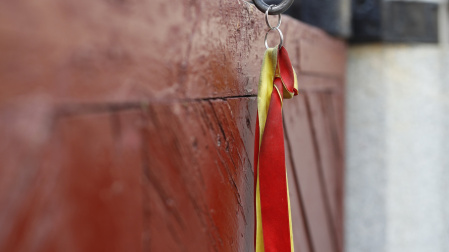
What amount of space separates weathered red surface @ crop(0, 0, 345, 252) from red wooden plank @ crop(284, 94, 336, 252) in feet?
0.98

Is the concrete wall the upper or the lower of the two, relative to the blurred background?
lower

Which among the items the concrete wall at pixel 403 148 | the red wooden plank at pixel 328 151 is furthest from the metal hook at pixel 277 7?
the concrete wall at pixel 403 148

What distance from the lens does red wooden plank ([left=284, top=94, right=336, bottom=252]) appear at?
3.81 ft

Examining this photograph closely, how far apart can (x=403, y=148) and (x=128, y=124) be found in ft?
4.84

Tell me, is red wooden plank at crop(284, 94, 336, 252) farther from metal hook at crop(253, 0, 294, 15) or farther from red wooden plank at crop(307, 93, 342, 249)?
metal hook at crop(253, 0, 294, 15)

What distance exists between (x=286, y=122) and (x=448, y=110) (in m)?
0.92

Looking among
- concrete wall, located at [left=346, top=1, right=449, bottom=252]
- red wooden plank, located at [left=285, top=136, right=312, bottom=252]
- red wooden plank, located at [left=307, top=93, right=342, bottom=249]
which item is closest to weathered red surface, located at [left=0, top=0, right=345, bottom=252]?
red wooden plank, located at [left=285, top=136, right=312, bottom=252]

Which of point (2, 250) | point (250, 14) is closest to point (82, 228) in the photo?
point (2, 250)

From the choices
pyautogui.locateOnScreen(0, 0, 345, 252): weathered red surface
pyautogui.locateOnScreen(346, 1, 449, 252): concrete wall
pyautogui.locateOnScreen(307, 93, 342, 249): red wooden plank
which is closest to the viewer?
pyautogui.locateOnScreen(0, 0, 345, 252): weathered red surface

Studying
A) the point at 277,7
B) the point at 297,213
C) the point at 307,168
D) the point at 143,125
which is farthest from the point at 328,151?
the point at 143,125

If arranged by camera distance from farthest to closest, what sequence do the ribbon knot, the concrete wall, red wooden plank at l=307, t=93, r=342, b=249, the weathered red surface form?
the concrete wall
red wooden plank at l=307, t=93, r=342, b=249
the ribbon knot
the weathered red surface

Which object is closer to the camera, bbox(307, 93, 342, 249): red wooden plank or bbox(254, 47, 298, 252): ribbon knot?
bbox(254, 47, 298, 252): ribbon knot

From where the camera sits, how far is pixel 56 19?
40 cm

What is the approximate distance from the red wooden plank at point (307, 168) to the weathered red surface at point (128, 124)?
298 millimetres
